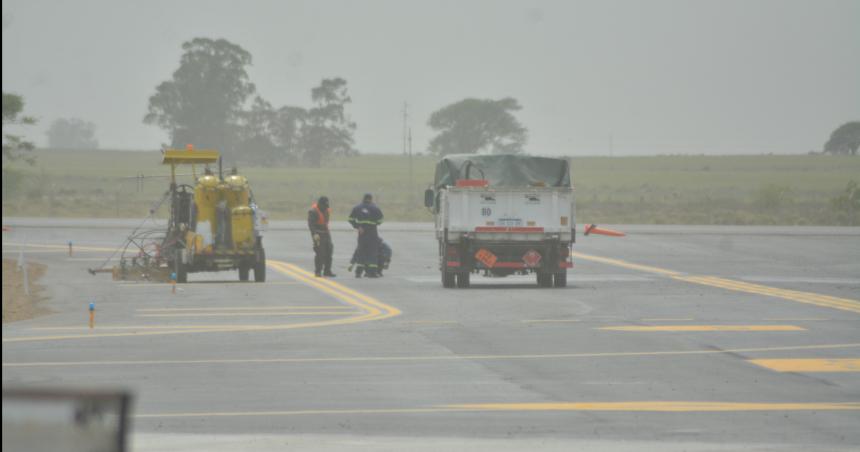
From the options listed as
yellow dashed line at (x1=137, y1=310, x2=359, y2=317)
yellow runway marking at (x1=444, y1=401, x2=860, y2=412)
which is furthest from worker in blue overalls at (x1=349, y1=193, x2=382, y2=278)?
yellow runway marking at (x1=444, y1=401, x2=860, y2=412)

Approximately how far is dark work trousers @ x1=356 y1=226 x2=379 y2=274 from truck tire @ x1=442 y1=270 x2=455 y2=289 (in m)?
3.00

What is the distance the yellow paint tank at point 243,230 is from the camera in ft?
83.0

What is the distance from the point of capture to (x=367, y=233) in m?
27.9

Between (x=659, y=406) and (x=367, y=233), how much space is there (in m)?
17.8

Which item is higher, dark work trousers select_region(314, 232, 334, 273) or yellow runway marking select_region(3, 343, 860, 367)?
dark work trousers select_region(314, 232, 334, 273)

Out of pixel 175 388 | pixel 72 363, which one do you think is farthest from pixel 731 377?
pixel 72 363

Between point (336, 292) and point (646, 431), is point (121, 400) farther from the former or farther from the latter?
point (336, 292)

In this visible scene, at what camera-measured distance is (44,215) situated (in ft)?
230

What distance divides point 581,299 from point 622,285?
413 cm

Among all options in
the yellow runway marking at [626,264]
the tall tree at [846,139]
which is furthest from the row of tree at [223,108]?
the yellow runway marking at [626,264]

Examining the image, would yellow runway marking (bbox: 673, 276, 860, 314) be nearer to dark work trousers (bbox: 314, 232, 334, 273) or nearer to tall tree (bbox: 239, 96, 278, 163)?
dark work trousers (bbox: 314, 232, 334, 273)

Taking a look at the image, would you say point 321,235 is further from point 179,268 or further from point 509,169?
point 509,169

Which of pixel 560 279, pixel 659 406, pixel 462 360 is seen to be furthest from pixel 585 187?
pixel 659 406

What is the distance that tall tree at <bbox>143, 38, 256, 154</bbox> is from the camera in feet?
458
